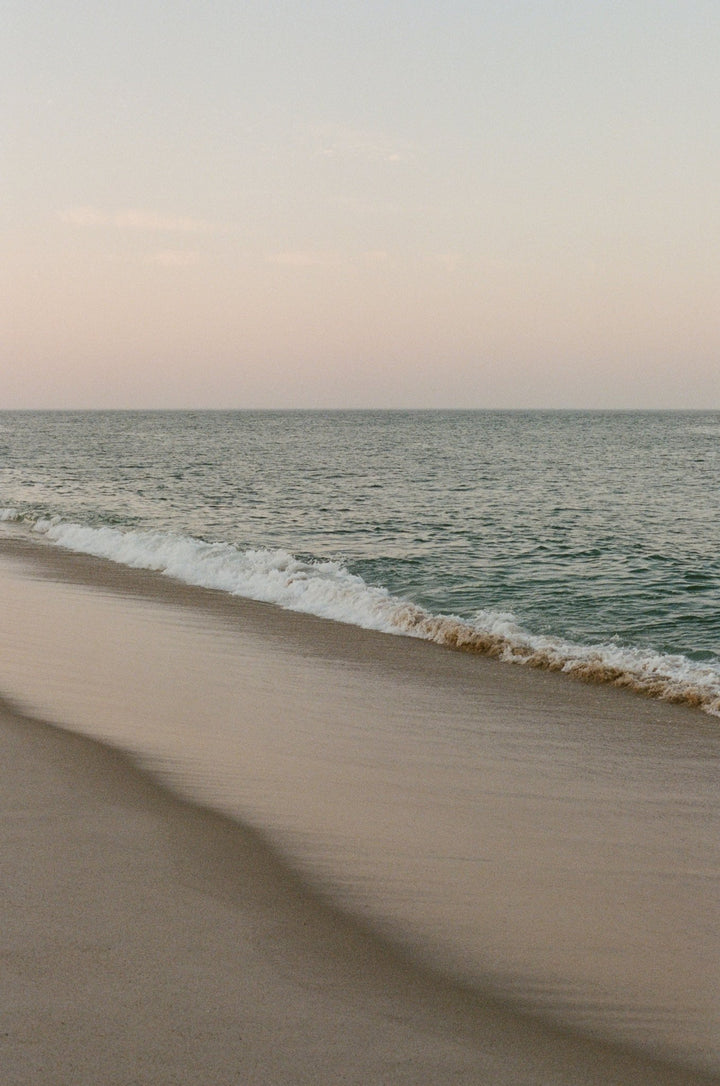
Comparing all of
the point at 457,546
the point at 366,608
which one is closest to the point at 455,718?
the point at 366,608

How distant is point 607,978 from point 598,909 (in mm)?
643

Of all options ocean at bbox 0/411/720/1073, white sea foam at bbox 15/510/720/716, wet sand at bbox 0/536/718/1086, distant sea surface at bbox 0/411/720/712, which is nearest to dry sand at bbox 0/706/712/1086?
wet sand at bbox 0/536/718/1086

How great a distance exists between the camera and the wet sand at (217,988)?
11.2 feet

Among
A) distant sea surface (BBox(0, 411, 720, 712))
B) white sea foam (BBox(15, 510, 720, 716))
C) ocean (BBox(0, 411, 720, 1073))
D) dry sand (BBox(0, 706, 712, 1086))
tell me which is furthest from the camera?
Result: distant sea surface (BBox(0, 411, 720, 712))

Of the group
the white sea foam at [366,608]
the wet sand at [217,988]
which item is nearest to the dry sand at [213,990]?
the wet sand at [217,988]

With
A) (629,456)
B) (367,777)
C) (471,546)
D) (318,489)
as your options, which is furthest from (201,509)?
(629,456)

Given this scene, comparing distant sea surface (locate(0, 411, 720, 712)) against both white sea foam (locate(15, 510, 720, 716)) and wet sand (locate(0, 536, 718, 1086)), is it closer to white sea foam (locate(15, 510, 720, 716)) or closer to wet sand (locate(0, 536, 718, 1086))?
white sea foam (locate(15, 510, 720, 716))

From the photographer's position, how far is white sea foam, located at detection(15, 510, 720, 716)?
33.8 feet

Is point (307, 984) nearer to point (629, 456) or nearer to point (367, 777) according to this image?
point (367, 777)

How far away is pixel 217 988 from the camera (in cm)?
383

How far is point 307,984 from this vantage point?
394 centimetres

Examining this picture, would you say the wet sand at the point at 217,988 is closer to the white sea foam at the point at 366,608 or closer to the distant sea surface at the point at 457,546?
the white sea foam at the point at 366,608

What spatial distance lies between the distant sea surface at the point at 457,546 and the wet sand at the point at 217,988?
6070 millimetres

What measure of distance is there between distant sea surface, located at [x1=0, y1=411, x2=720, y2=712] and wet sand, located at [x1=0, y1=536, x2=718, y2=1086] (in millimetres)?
6070
